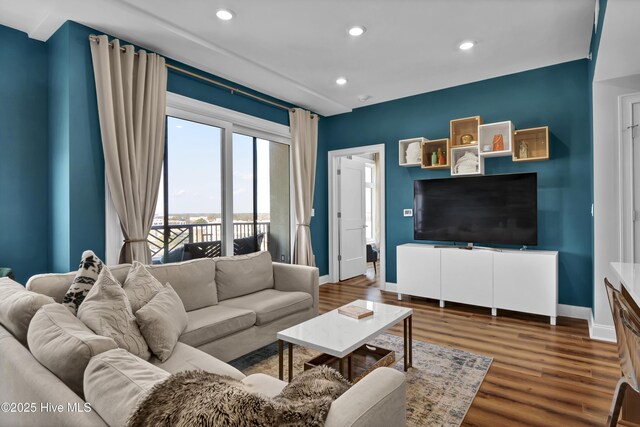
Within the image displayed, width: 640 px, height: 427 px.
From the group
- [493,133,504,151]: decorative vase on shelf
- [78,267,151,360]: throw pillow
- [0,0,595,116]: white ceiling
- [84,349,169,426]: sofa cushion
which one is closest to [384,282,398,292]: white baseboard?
[493,133,504,151]: decorative vase on shelf

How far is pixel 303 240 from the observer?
5.15 m

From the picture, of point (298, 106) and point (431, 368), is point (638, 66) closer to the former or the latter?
point (431, 368)

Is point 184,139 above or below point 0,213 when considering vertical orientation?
above

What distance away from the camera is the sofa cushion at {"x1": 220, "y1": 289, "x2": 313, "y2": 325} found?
2827 mm

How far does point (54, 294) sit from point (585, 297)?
482 cm

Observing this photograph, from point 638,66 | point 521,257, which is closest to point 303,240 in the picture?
point 521,257

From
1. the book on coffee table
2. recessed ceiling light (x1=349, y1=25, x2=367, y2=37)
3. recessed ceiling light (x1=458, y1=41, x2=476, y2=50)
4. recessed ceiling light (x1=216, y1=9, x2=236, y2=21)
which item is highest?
recessed ceiling light (x1=216, y1=9, x2=236, y2=21)

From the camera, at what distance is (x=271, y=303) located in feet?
→ 9.69

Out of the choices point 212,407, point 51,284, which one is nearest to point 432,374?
point 212,407

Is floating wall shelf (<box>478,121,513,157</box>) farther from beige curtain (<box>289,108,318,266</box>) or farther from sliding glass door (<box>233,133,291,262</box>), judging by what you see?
sliding glass door (<box>233,133,291,262</box>)

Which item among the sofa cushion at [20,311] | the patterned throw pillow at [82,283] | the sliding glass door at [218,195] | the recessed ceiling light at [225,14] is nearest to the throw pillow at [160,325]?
the patterned throw pillow at [82,283]

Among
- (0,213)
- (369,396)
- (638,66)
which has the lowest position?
(369,396)

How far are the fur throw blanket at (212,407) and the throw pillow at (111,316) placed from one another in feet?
3.23

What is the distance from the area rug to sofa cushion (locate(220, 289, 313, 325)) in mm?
348
